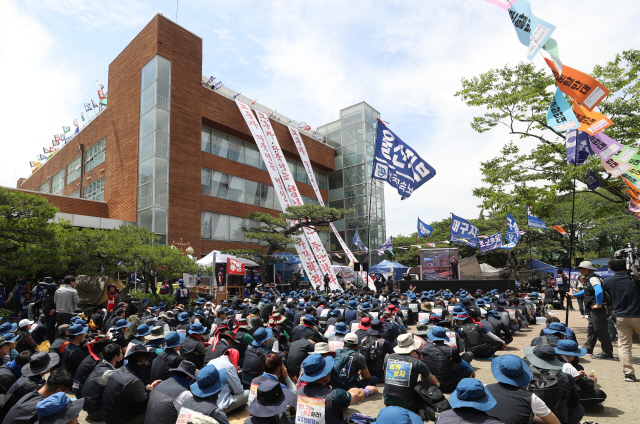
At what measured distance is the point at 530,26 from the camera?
824cm

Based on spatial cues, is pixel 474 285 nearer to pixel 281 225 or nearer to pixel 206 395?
pixel 281 225

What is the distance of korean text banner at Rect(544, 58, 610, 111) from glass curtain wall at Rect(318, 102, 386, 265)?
3112cm

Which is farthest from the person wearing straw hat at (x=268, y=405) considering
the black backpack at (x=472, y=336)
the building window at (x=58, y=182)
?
the building window at (x=58, y=182)

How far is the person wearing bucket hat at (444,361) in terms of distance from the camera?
6148 mm

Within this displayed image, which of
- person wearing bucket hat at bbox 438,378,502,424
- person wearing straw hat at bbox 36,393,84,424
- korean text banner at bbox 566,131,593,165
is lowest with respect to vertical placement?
person wearing straw hat at bbox 36,393,84,424

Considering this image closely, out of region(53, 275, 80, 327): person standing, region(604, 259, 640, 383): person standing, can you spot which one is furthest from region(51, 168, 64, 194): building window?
region(604, 259, 640, 383): person standing

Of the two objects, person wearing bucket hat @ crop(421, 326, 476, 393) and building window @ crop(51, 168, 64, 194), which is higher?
building window @ crop(51, 168, 64, 194)

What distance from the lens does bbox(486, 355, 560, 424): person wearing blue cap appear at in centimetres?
352

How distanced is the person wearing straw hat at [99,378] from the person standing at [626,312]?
28.0 ft

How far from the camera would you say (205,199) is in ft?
96.9

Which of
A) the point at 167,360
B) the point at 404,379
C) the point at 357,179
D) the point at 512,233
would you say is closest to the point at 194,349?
the point at 167,360

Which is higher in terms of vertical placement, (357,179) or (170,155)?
(357,179)

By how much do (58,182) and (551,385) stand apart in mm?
50123

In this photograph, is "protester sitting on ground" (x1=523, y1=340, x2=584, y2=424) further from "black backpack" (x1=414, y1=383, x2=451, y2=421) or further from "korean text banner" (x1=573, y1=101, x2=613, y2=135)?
"korean text banner" (x1=573, y1=101, x2=613, y2=135)
